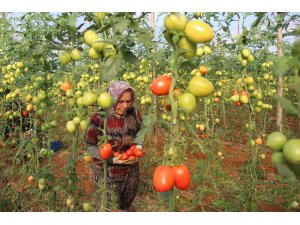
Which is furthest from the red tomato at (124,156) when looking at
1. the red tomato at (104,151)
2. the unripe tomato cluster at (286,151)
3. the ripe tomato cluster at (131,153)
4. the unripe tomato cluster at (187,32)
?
the unripe tomato cluster at (286,151)

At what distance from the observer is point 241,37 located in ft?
9.25

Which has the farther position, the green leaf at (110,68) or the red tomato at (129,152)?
the red tomato at (129,152)

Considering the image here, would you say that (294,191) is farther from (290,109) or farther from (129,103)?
(290,109)

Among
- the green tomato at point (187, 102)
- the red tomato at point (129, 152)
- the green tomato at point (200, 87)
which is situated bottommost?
the red tomato at point (129, 152)

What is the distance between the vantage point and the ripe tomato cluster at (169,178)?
1130mm

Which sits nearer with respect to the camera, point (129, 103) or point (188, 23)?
point (188, 23)

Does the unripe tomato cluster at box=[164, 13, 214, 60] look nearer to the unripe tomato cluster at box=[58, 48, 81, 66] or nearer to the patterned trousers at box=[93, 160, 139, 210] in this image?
the unripe tomato cluster at box=[58, 48, 81, 66]

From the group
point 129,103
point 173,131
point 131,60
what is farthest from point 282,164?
point 129,103

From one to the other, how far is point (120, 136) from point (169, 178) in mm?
→ 1878

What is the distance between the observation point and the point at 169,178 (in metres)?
1.13

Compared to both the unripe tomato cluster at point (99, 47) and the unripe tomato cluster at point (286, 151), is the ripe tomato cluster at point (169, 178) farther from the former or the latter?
the unripe tomato cluster at point (99, 47)

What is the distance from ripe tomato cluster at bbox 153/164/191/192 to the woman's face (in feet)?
5.44

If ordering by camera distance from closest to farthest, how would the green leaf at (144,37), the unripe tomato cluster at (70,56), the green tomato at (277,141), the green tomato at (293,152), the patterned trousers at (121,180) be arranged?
the green tomato at (293,152), the green tomato at (277,141), the green leaf at (144,37), the unripe tomato cluster at (70,56), the patterned trousers at (121,180)

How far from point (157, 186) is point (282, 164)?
45 centimetres
